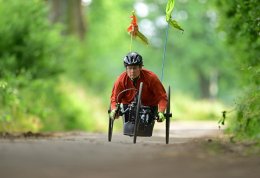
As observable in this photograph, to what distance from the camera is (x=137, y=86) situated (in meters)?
12.1

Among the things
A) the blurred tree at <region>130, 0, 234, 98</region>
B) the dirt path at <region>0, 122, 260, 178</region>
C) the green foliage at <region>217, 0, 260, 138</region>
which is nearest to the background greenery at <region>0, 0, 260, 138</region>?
the green foliage at <region>217, 0, 260, 138</region>

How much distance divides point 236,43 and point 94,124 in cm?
846

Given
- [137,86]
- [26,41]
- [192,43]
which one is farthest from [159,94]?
[192,43]

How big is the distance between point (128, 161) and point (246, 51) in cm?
796

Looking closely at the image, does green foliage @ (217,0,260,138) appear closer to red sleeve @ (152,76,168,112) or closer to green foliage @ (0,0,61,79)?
red sleeve @ (152,76,168,112)

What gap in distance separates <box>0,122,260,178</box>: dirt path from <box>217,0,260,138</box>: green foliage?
1.27 meters

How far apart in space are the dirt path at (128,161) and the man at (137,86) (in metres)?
0.99

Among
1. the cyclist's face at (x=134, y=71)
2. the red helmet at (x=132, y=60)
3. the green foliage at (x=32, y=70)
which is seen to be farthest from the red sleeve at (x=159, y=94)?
the green foliage at (x=32, y=70)

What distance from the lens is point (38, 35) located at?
20.8m

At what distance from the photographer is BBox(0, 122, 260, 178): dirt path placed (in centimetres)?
800

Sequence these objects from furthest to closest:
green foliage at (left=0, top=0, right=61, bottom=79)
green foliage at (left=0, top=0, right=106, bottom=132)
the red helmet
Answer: green foliage at (left=0, top=0, right=61, bottom=79) → green foliage at (left=0, top=0, right=106, bottom=132) → the red helmet

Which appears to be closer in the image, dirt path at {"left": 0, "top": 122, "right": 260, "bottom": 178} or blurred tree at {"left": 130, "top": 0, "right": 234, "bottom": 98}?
dirt path at {"left": 0, "top": 122, "right": 260, "bottom": 178}

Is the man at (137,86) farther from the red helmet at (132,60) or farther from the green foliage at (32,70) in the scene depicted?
the green foliage at (32,70)

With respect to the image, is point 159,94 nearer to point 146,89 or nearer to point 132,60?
point 146,89
